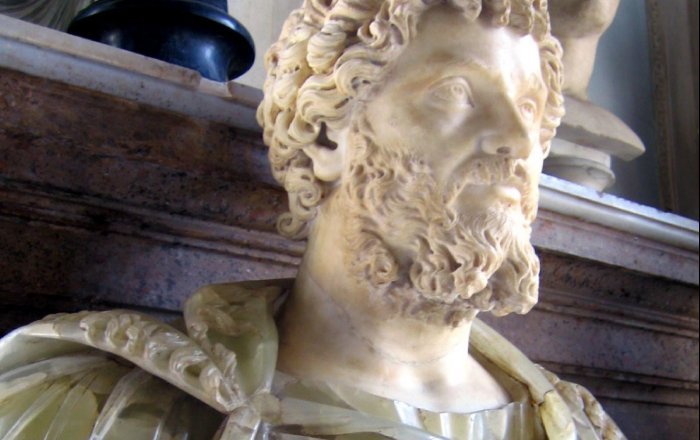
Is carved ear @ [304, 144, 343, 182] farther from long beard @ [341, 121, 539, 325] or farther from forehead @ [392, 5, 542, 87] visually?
forehead @ [392, 5, 542, 87]

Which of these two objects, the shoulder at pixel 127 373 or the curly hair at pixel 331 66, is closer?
the shoulder at pixel 127 373

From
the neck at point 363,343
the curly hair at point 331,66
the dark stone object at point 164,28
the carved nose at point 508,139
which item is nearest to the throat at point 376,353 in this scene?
the neck at point 363,343

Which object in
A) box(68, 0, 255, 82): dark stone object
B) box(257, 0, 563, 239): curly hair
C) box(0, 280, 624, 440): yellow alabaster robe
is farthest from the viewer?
box(68, 0, 255, 82): dark stone object

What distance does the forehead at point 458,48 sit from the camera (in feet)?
4.36

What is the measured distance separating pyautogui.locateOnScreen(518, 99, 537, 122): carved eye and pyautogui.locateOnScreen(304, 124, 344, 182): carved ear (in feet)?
0.83

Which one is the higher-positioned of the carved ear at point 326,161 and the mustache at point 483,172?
the mustache at point 483,172

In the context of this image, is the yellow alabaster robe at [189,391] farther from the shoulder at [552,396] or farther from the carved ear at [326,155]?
the carved ear at [326,155]

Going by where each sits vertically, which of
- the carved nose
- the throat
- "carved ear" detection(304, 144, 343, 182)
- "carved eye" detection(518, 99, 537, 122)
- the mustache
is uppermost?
"carved eye" detection(518, 99, 537, 122)

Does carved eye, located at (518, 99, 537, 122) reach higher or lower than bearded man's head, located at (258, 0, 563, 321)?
higher

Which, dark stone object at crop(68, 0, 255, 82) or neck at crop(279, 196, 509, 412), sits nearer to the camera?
neck at crop(279, 196, 509, 412)

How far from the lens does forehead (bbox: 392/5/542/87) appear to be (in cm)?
133

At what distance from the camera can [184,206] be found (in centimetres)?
176

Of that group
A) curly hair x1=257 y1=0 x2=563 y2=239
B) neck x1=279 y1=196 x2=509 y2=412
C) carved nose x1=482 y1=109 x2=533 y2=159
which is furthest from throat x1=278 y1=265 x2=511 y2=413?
carved nose x1=482 y1=109 x2=533 y2=159

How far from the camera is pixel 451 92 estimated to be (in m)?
1.31
